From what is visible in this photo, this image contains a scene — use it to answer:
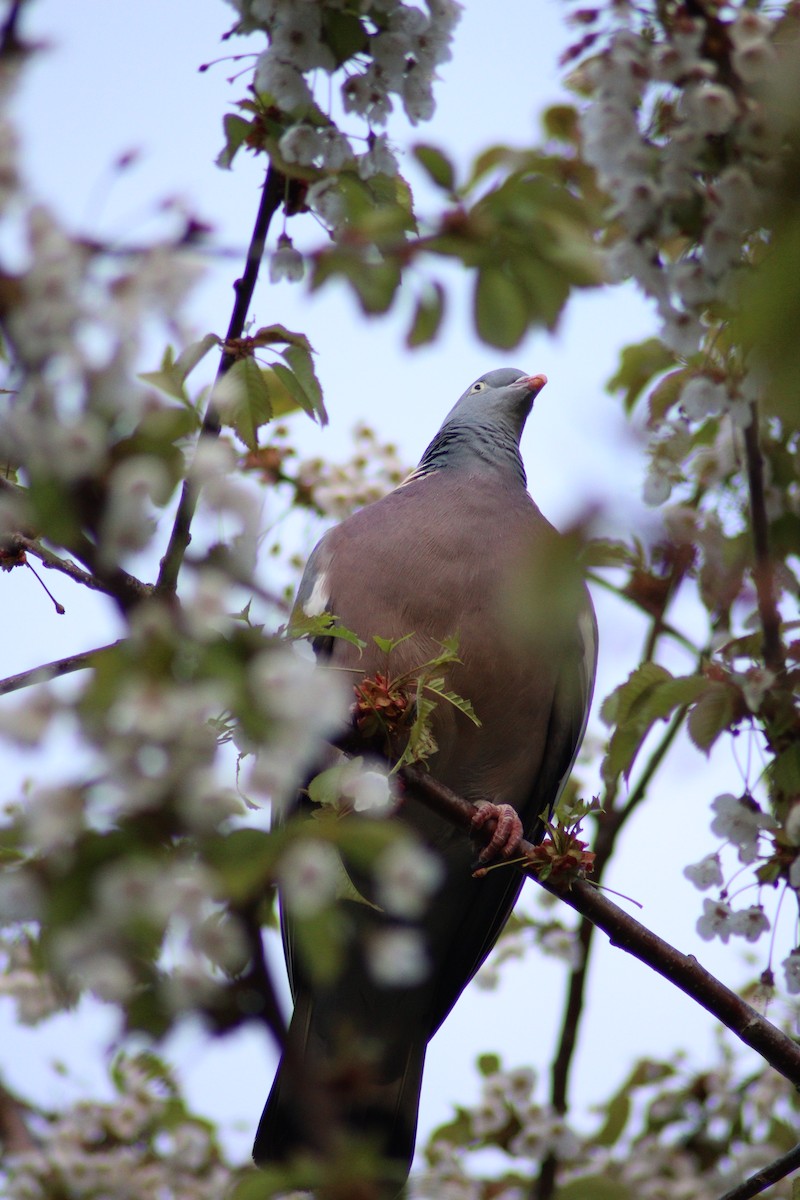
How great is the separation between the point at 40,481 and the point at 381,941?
66 centimetres

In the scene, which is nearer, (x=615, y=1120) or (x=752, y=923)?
(x=752, y=923)

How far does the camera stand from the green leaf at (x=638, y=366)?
2.07m

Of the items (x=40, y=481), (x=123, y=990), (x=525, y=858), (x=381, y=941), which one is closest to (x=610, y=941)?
(x=525, y=858)

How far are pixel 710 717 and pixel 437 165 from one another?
0.84 m

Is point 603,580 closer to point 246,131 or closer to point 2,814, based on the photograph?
point 246,131

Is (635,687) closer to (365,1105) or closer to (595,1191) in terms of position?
(595,1191)

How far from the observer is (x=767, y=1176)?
7.63 ft

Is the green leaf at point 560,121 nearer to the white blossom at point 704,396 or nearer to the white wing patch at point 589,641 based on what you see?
the white blossom at point 704,396

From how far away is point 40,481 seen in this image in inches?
47.1

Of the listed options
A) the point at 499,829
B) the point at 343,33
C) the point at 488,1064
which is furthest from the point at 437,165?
the point at 488,1064

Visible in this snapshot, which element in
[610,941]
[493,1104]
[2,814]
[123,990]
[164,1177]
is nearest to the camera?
[123,990]

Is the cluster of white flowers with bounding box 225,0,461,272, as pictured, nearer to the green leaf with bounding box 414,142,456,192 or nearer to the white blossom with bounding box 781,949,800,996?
the green leaf with bounding box 414,142,456,192

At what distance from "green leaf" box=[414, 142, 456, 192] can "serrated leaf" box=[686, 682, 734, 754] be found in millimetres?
761

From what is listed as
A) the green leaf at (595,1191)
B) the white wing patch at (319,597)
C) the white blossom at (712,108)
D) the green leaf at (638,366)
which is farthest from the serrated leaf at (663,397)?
the white wing patch at (319,597)
